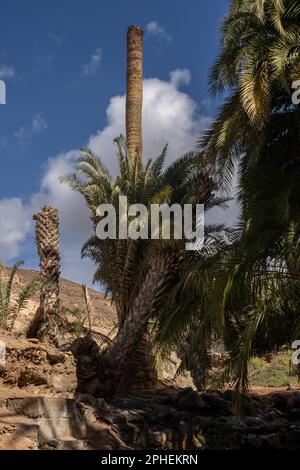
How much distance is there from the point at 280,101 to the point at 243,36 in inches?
71.1

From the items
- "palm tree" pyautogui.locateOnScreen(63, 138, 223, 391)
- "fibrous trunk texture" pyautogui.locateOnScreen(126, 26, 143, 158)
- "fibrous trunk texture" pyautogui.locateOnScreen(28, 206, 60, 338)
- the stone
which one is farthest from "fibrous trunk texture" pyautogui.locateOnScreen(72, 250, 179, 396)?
"fibrous trunk texture" pyautogui.locateOnScreen(126, 26, 143, 158)

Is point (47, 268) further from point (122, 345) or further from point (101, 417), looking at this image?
point (101, 417)

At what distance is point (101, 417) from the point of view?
1252 centimetres

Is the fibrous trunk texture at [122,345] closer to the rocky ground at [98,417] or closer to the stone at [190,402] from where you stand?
the rocky ground at [98,417]

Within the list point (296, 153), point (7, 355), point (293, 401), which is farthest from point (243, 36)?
point (293, 401)

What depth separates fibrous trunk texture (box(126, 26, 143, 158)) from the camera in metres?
20.0

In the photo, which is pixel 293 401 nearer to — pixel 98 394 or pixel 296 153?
pixel 98 394

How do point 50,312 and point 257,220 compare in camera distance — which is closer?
point 257,220

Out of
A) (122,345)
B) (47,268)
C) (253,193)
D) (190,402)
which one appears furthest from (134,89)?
(190,402)

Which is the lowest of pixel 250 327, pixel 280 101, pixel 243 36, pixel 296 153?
pixel 250 327

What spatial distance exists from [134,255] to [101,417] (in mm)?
4820

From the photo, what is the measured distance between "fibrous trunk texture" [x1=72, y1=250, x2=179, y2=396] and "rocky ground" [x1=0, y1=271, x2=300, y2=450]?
0.59 m

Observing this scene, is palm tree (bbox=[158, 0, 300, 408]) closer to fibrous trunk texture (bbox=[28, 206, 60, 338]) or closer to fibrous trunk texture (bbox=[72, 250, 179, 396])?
fibrous trunk texture (bbox=[72, 250, 179, 396])

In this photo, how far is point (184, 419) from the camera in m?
14.1
